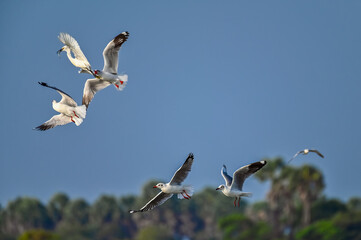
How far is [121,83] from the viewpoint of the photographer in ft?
90.9

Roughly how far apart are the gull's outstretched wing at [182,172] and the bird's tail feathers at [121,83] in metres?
4.37

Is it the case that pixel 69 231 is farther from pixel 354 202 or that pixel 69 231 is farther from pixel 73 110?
pixel 73 110

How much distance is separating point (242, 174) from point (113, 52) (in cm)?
631

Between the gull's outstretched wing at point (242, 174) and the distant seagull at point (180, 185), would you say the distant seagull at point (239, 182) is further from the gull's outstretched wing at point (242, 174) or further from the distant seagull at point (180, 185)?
the distant seagull at point (180, 185)

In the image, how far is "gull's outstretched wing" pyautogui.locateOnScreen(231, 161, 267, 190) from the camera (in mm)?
23906

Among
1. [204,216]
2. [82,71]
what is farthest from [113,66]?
[204,216]

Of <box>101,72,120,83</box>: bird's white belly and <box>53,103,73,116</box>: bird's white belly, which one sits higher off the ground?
<box>101,72,120,83</box>: bird's white belly

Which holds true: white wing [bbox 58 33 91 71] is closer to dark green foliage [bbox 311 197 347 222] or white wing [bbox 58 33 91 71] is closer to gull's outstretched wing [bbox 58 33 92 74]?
gull's outstretched wing [bbox 58 33 92 74]

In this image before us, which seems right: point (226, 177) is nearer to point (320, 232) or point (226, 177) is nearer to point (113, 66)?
point (113, 66)

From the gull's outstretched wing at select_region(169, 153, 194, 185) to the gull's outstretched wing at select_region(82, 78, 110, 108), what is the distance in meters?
5.20

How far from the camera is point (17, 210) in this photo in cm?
11594

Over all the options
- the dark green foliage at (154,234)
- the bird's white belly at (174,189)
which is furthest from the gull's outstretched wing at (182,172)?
the dark green foliage at (154,234)

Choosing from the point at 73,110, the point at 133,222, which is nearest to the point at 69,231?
the point at 133,222

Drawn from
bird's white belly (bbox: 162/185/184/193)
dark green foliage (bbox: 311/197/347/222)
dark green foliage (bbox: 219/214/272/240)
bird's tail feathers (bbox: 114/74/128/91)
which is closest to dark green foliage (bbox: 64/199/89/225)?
dark green foliage (bbox: 219/214/272/240)
